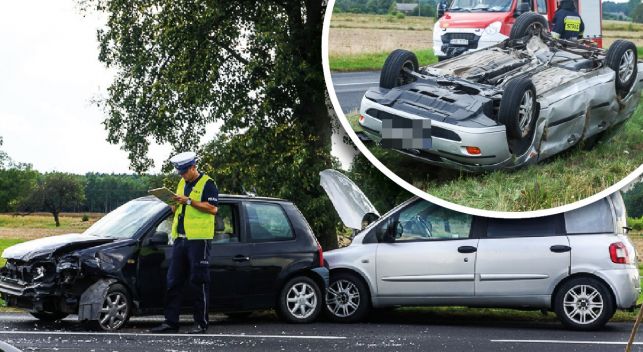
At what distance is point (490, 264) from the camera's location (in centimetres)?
1223

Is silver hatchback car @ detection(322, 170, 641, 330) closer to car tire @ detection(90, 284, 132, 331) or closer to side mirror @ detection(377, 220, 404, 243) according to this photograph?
side mirror @ detection(377, 220, 404, 243)

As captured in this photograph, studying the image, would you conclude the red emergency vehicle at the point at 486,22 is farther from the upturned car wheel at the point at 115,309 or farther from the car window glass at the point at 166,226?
the upturned car wheel at the point at 115,309

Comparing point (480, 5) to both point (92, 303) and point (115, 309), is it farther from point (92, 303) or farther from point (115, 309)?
point (92, 303)

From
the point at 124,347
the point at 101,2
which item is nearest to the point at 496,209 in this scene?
the point at 124,347

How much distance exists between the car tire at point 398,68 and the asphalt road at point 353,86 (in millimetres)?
120

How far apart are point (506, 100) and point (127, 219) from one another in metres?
4.12

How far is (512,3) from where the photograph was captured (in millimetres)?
12516

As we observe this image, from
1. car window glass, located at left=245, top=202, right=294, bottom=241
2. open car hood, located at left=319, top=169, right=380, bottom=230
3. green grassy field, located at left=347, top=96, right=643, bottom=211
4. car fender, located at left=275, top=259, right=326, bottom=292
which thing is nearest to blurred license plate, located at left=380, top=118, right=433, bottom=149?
green grassy field, located at left=347, top=96, right=643, bottom=211

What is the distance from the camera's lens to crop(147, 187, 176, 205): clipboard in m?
10.6

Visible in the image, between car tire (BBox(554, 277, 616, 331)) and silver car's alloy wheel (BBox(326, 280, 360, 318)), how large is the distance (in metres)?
2.20

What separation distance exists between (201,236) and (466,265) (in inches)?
121

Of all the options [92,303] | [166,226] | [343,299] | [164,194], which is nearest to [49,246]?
[92,303]

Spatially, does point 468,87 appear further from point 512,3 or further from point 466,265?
point 466,265

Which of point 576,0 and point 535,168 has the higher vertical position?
point 576,0
